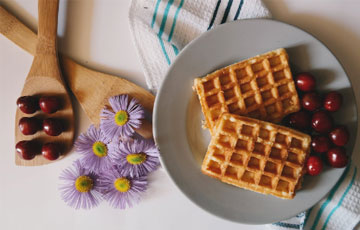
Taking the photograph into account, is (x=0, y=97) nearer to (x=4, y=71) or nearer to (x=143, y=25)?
(x=4, y=71)

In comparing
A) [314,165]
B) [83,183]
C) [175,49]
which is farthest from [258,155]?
[83,183]

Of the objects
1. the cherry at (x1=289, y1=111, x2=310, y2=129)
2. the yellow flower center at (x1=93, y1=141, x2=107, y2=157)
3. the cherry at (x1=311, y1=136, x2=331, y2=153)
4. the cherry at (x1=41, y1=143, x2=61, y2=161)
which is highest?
the cherry at (x1=41, y1=143, x2=61, y2=161)

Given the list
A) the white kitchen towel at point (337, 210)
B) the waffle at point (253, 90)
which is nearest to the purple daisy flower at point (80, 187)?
the waffle at point (253, 90)

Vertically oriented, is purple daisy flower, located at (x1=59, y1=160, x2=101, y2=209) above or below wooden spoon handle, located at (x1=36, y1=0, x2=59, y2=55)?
below

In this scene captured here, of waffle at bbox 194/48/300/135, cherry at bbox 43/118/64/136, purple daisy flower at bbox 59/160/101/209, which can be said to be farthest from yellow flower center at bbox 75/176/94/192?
waffle at bbox 194/48/300/135

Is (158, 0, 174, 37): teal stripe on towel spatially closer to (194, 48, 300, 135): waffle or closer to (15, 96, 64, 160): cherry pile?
(194, 48, 300, 135): waffle

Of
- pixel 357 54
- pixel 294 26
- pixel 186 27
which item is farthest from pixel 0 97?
pixel 357 54
